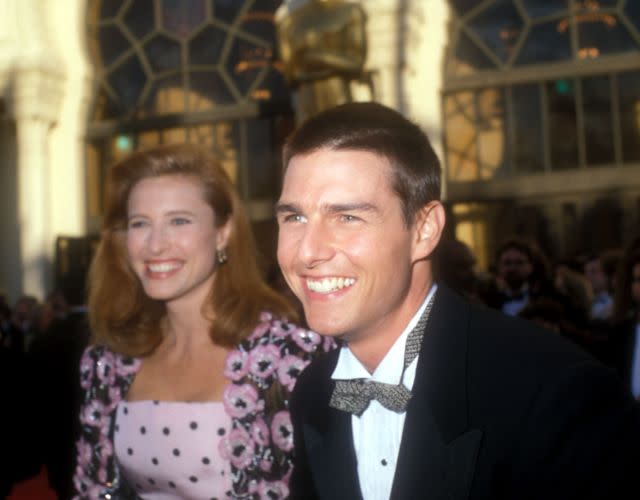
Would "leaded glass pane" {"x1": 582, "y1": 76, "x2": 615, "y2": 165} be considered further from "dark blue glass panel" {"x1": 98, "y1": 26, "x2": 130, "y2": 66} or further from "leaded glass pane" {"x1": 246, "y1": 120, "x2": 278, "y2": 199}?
"dark blue glass panel" {"x1": 98, "y1": 26, "x2": 130, "y2": 66}

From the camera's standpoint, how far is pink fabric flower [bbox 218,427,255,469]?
7.89ft

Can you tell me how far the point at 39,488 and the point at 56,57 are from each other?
1092cm

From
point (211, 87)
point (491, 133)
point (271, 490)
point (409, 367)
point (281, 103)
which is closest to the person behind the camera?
point (409, 367)

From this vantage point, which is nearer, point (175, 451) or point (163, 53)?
point (175, 451)

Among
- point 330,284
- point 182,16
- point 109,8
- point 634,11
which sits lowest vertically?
point 330,284

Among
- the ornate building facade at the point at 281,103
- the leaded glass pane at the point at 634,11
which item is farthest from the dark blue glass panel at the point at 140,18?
the leaded glass pane at the point at 634,11

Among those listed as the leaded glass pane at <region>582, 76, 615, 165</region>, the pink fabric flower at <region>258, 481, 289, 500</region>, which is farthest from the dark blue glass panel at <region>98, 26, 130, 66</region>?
the pink fabric flower at <region>258, 481, 289, 500</region>

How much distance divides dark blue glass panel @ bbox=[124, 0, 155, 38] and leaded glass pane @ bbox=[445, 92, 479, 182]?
18.3 feet

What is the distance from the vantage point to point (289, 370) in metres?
2.53

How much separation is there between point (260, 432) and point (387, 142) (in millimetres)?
1284

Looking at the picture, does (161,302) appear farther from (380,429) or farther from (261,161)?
(261,161)

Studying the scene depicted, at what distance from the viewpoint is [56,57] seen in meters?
12.2

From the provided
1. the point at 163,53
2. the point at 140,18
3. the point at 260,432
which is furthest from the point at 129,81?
the point at 260,432

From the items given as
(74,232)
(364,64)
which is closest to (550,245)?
(364,64)
